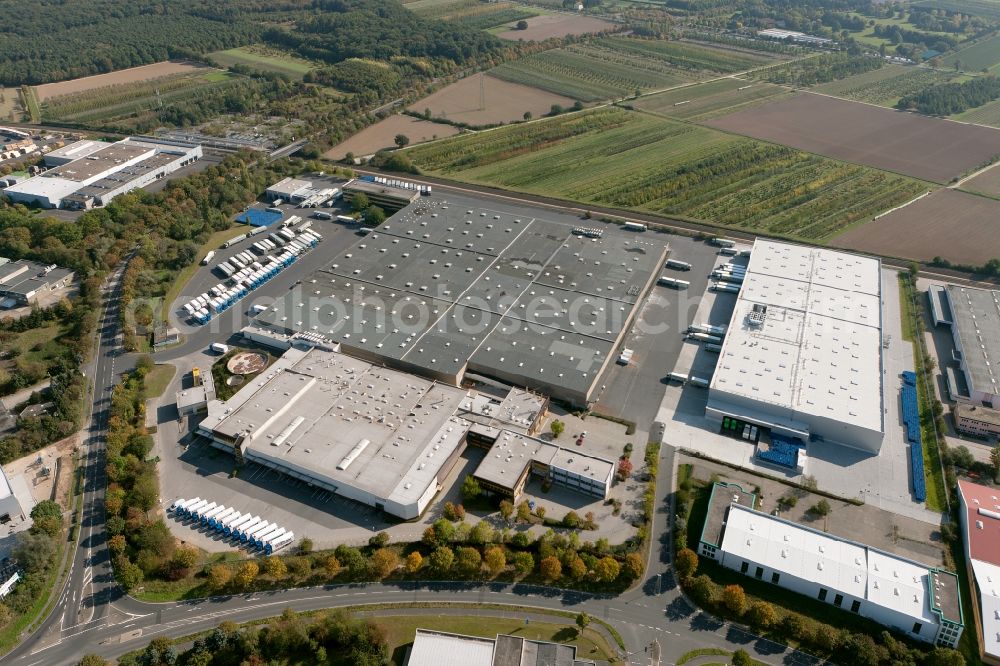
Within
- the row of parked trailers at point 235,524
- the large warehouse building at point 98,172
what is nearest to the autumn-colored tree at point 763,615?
the row of parked trailers at point 235,524

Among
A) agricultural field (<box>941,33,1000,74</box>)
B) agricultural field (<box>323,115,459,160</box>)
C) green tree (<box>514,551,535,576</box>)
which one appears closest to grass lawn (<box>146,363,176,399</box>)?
green tree (<box>514,551,535,576</box>)

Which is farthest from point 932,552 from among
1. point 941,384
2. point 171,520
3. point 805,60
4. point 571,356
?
point 805,60

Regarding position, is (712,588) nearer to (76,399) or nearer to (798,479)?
(798,479)

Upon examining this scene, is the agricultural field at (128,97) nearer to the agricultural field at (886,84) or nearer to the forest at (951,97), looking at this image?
the agricultural field at (886,84)

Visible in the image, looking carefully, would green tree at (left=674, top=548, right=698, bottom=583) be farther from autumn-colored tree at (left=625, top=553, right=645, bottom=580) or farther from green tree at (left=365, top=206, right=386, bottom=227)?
green tree at (left=365, top=206, right=386, bottom=227)

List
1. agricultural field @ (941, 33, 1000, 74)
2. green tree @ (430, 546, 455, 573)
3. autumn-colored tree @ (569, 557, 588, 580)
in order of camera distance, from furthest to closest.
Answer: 1. agricultural field @ (941, 33, 1000, 74)
2. green tree @ (430, 546, 455, 573)
3. autumn-colored tree @ (569, 557, 588, 580)

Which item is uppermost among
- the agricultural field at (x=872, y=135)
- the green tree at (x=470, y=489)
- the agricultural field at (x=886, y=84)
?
the agricultural field at (x=886, y=84)
